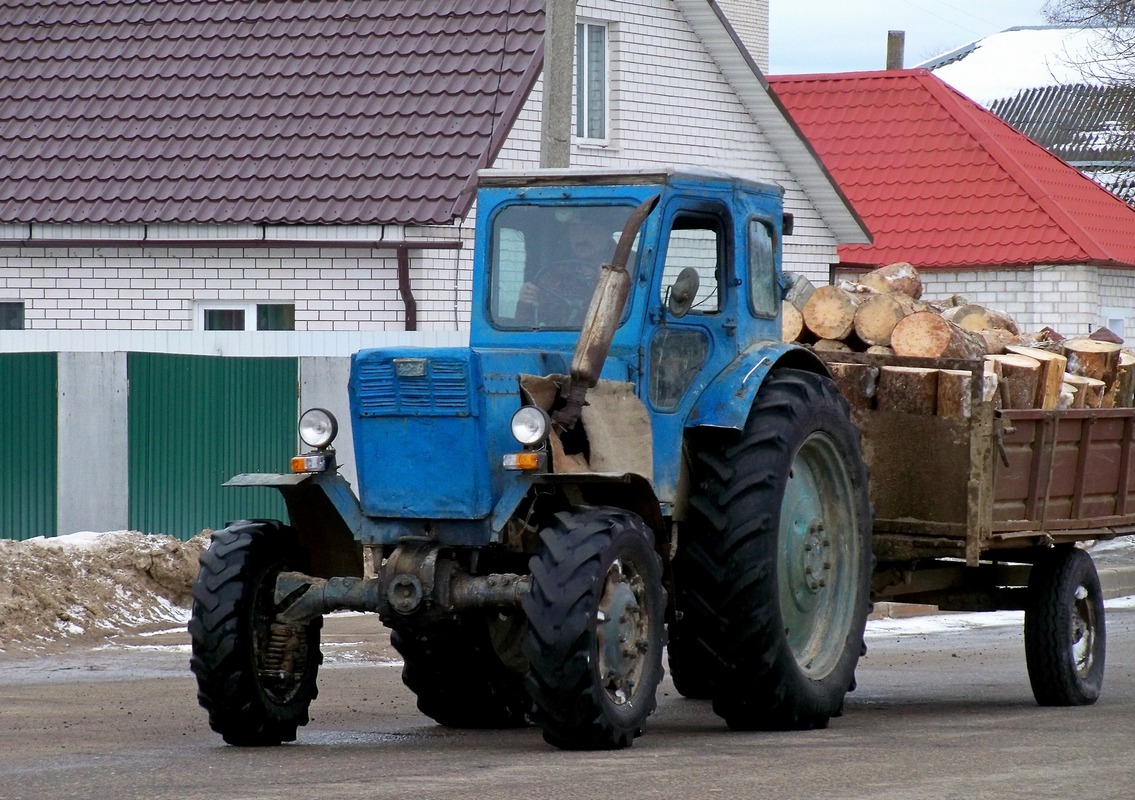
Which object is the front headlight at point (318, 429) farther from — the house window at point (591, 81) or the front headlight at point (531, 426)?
the house window at point (591, 81)

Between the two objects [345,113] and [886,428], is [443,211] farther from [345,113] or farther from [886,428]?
[886,428]

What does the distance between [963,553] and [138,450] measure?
877cm

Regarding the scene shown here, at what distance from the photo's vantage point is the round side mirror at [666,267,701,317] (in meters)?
8.62

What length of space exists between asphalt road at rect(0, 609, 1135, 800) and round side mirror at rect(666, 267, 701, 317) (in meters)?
1.86

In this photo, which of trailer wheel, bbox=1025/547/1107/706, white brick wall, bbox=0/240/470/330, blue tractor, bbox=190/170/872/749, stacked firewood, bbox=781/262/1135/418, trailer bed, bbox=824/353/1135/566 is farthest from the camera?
white brick wall, bbox=0/240/470/330

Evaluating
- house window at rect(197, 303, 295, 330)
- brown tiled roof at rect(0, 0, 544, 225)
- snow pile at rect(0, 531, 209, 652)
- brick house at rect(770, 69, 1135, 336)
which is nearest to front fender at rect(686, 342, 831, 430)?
snow pile at rect(0, 531, 209, 652)

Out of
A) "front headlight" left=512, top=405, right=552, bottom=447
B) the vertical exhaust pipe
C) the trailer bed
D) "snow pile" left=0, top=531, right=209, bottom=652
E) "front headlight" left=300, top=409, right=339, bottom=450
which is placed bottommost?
"snow pile" left=0, top=531, right=209, bottom=652

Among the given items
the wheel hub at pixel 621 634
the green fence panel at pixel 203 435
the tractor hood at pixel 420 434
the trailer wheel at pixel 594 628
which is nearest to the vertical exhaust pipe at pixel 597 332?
the tractor hood at pixel 420 434

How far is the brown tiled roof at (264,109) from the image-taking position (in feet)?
62.4

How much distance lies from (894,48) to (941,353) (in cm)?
3688

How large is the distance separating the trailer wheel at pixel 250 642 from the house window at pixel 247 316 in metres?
11.5

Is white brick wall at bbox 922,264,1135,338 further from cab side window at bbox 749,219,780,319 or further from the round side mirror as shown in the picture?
the round side mirror

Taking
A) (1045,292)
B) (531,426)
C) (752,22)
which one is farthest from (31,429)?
(752,22)

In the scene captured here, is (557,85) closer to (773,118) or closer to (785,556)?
(785,556)
